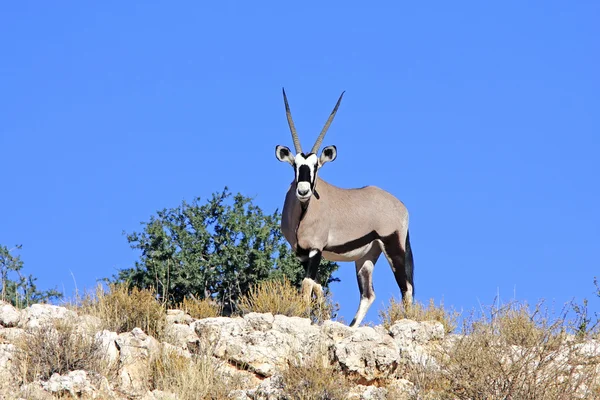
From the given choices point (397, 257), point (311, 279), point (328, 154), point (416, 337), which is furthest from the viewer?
point (397, 257)

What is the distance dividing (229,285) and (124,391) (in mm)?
6639

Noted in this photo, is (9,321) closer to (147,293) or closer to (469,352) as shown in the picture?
(147,293)

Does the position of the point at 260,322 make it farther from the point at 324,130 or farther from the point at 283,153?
the point at 324,130

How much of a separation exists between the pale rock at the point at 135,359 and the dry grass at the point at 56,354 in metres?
0.27

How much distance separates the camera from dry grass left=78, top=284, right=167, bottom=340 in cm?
1358

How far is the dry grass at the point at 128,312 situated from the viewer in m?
13.6

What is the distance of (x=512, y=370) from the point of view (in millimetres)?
11461

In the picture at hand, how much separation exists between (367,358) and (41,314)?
4.36m

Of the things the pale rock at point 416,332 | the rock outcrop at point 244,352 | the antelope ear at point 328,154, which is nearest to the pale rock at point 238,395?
the rock outcrop at point 244,352

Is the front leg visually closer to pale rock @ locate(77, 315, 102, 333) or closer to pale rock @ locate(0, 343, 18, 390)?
pale rock @ locate(77, 315, 102, 333)

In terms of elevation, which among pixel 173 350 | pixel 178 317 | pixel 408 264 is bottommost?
pixel 173 350

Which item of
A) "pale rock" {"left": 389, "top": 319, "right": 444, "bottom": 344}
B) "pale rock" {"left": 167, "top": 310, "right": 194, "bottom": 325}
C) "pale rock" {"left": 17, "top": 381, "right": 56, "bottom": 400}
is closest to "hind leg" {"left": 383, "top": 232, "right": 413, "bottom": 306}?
"pale rock" {"left": 389, "top": 319, "right": 444, "bottom": 344}

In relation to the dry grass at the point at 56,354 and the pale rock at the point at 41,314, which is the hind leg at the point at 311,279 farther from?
the dry grass at the point at 56,354

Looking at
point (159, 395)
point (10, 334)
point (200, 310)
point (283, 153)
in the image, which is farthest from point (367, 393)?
point (283, 153)
